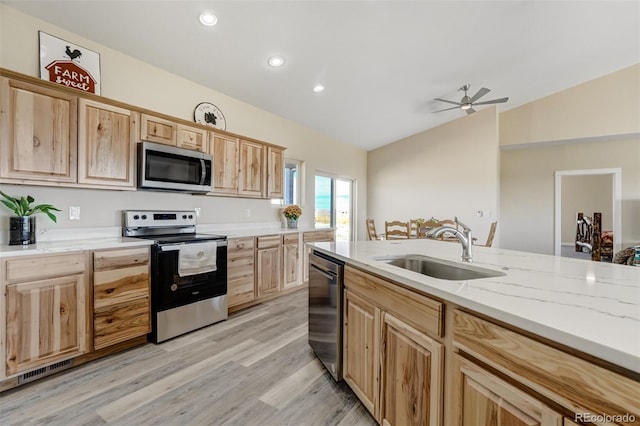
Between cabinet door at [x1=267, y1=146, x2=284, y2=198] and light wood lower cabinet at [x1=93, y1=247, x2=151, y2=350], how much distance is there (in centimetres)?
188

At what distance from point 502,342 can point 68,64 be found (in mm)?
3492

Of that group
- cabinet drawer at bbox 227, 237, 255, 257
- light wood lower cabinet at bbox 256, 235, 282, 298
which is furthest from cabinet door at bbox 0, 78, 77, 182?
light wood lower cabinet at bbox 256, 235, 282, 298

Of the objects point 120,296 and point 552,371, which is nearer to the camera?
point 552,371

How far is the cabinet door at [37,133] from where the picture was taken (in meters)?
1.94

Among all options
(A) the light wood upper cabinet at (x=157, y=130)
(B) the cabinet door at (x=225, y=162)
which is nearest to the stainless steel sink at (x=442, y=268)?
(B) the cabinet door at (x=225, y=162)

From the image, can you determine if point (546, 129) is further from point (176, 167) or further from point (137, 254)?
point (137, 254)

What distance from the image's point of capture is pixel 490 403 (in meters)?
0.88

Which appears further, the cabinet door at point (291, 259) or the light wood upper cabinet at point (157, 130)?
the cabinet door at point (291, 259)

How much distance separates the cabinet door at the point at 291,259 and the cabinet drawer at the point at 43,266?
7.23ft

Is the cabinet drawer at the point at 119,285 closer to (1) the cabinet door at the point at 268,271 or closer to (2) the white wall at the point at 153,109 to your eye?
(2) the white wall at the point at 153,109

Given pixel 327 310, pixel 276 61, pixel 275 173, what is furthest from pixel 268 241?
pixel 276 61

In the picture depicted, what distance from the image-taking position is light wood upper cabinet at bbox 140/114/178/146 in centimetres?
265

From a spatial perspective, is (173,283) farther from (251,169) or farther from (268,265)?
(251,169)

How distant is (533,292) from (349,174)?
17.9 feet
